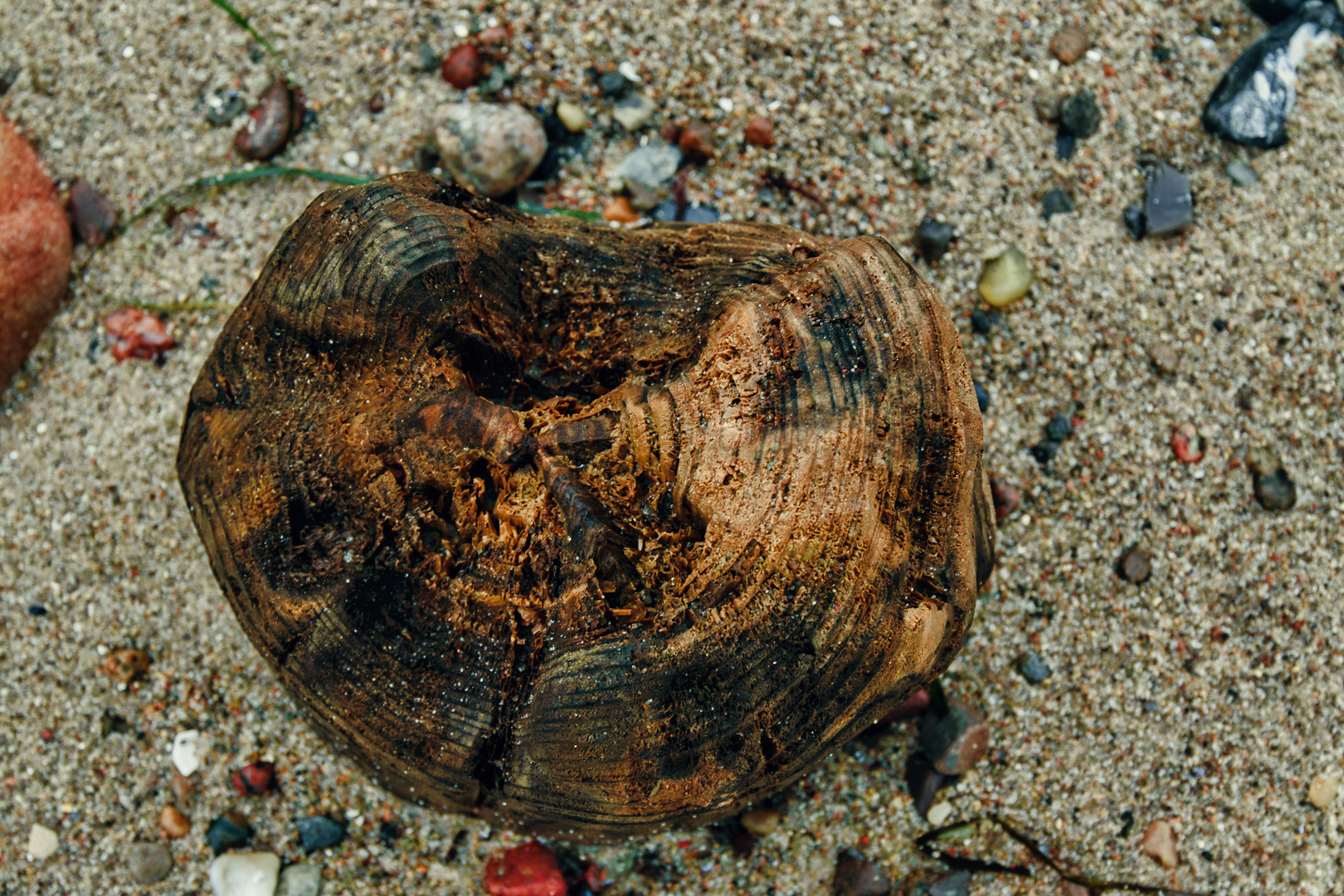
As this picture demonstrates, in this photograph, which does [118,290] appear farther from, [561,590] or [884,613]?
[884,613]

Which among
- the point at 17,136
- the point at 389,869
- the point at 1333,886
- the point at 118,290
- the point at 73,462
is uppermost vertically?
the point at 17,136

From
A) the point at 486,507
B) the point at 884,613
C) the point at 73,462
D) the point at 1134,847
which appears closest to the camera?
the point at 884,613

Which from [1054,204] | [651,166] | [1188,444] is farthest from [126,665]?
[1188,444]

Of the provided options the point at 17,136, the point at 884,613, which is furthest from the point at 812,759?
the point at 17,136

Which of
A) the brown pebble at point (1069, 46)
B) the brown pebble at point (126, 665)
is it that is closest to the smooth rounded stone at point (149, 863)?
the brown pebble at point (126, 665)

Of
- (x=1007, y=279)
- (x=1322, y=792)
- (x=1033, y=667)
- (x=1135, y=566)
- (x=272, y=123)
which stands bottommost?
(x=1322, y=792)

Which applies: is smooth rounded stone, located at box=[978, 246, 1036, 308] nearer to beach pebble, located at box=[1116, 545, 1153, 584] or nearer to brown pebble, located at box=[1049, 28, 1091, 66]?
brown pebble, located at box=[1049, 28, 1091, 66]

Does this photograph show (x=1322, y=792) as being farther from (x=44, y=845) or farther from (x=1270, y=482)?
(x=44, y=845)
